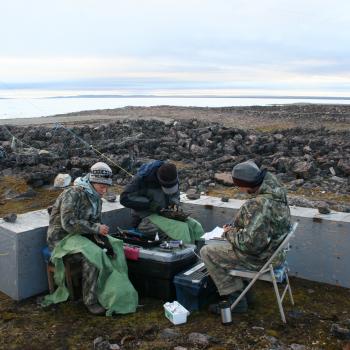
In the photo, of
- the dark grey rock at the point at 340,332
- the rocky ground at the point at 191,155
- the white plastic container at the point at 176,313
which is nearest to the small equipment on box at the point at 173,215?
the white plastic container at the point at 176,313

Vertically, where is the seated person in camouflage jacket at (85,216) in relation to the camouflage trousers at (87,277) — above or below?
above

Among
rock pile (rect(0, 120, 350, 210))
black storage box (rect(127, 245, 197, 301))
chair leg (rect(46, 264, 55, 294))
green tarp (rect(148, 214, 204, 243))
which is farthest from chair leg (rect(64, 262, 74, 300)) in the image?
rock pile (rect(0, 120, 350, 210))

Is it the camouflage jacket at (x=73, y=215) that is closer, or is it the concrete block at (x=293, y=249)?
the camouflage jacket at (x=73, y=215)

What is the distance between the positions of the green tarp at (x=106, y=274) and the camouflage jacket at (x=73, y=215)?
4.7 inches

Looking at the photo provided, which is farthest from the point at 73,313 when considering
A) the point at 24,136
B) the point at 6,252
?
the point at 24,136

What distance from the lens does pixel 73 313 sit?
540 cm

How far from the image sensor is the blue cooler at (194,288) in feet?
17.5

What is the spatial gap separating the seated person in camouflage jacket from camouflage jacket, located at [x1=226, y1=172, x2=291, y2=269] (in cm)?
146

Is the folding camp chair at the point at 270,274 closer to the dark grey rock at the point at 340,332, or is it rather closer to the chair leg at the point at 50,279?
the dark grey rock at the point at 340,332

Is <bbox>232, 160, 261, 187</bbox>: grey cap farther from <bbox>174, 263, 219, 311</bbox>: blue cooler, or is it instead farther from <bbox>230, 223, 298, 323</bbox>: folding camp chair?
<bbox>174, 263, 219, 311</bbox>: blue cooler

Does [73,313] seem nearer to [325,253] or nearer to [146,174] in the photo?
[146,174]

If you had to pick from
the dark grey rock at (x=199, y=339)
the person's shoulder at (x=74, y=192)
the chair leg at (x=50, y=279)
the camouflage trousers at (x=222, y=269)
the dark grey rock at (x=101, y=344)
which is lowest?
the dark grey rock at (x=101, y=344)

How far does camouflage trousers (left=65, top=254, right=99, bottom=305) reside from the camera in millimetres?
5297

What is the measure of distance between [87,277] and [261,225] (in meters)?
1.92
